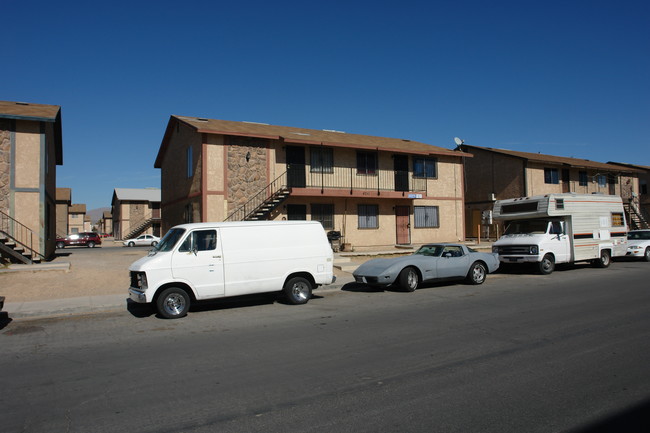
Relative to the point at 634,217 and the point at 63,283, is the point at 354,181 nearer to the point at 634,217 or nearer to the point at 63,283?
the point at 63,283

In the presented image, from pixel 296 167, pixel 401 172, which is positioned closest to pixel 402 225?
pixel 401 172

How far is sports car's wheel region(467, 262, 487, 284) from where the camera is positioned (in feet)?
44.0

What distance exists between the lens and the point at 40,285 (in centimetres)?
1319

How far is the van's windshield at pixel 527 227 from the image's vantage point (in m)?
16.5

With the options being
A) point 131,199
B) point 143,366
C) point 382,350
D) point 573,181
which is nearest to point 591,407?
point 382,350

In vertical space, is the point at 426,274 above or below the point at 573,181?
below

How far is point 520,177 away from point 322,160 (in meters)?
16.6

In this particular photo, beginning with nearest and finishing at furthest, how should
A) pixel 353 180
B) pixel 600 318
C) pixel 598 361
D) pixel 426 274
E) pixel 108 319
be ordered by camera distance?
1. pixel 598 361
2. pixel 600 318
3. pixel 108 319
4. pixel 426 274
5. pixel 353 180

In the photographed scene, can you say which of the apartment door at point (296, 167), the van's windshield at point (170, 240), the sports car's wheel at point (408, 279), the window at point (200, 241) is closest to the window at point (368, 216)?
the apartment door at point (296, 167)

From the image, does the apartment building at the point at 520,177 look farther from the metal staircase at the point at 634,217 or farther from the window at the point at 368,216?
the window at the point at 368,216

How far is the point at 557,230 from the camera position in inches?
642

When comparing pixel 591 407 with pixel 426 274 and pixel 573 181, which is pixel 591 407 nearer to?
pixel 426 274

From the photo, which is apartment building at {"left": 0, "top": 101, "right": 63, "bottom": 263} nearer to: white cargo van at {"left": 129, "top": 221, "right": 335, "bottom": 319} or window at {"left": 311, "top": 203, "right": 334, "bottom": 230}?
white cargo van at {"left": 129, "top": 221, "right": 335, "bottom": 319}

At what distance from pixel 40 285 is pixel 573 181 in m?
35.7
